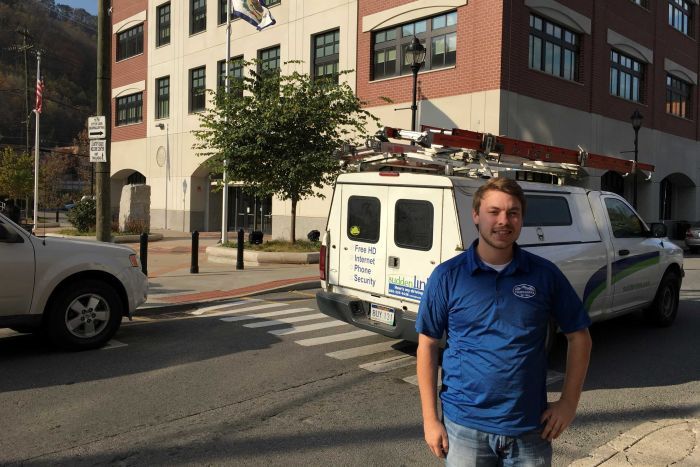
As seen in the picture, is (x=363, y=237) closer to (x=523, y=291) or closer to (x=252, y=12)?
(x=523, y=291)

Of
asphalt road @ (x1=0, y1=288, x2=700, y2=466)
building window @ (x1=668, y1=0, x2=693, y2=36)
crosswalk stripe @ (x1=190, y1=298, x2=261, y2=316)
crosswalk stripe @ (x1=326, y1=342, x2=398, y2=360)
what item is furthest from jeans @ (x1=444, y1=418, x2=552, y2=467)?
building window @ (x1=668, y1=0, x2=693, y2=36)

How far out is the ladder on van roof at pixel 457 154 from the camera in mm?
6883

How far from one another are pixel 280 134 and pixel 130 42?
78.7ft

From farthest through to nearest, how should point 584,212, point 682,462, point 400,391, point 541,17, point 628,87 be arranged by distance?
1. point 628,87
2. point 541,17
3. point 584,212
4. point 400,391
5. point 682,462

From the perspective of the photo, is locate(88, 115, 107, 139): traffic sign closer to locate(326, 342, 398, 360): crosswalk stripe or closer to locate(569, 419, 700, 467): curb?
locate(326, 342, 398, 360): crosswalk stripe

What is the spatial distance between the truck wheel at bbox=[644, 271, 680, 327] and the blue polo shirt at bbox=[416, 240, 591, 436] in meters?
6.71

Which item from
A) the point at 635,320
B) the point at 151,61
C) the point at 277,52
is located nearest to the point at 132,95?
the point at 151,61

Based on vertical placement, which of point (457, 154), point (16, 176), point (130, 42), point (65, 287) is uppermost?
point (130, 42)

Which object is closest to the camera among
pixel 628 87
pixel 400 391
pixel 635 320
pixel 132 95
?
pixel 400 391

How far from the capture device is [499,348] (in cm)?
229

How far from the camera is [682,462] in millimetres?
3873

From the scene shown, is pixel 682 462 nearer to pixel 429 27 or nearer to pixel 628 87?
pixel 429 27

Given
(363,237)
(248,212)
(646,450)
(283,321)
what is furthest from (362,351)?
(248,212)

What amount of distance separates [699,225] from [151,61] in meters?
27.3
